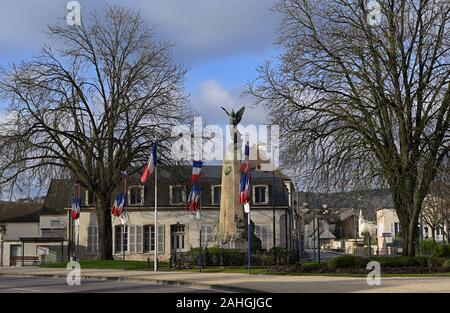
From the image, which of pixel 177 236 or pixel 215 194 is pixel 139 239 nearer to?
pixel 177 236

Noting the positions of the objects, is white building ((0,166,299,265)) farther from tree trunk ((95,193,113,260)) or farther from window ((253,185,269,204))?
tree trunk ((95,193,113,260))

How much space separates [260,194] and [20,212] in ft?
119

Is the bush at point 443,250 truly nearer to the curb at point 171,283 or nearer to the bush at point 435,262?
the bush at point 435,262

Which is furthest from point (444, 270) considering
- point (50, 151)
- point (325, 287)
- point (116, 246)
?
point (116, 246)

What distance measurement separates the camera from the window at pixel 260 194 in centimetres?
6425

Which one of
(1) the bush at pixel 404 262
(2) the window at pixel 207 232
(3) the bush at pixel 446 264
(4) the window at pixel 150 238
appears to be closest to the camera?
(3) the bush at pixel 446 264

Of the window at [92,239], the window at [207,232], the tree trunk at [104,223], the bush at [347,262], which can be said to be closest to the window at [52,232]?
the window at [92,239]

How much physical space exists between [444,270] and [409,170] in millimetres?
5531

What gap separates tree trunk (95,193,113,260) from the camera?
47.5 metres

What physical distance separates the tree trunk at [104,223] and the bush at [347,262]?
20.3 m

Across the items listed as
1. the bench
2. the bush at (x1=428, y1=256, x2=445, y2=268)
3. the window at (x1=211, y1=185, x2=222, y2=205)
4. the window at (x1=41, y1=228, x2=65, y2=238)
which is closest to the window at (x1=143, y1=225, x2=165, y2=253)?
the window at (x1=211, y1=185, x2=222, y2=205)

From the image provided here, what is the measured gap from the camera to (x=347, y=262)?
1249 inches

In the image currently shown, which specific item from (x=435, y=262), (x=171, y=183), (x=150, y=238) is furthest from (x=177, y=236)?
(x=435, y=262)

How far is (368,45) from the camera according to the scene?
111 feet
